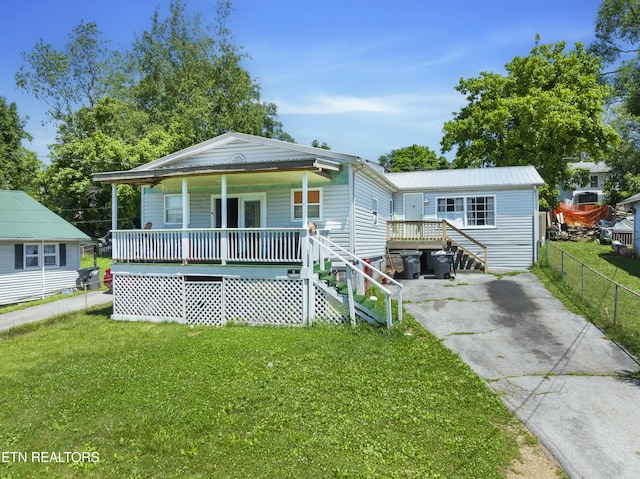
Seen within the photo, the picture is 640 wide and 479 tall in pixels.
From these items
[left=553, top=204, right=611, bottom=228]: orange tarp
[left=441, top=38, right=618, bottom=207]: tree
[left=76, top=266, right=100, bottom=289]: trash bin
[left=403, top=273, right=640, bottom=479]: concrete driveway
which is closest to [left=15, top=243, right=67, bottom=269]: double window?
[left=76, top=266, right=100, bottom=289]: trash bin

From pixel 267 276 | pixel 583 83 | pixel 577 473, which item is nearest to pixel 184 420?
pixel 577 473

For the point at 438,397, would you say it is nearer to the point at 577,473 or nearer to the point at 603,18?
the point at 577,473

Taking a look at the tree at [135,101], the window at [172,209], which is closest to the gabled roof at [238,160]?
the window at [172,209]

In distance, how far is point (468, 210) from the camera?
62.5 feet

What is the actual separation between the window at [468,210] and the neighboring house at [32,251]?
1752cm

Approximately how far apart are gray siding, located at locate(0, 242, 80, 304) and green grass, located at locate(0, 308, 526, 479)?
11.8 metres

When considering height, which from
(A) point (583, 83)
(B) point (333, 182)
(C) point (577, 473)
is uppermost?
(A) point (583, 83)

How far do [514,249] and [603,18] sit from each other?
2568cm

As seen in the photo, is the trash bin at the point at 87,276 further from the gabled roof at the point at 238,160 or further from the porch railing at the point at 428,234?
the porch railing at the point at 428,234

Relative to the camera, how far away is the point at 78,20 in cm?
3856

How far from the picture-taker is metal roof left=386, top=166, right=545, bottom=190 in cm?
→ 1834

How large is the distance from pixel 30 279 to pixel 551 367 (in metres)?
21.1

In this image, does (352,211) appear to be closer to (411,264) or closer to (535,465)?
(411,264)

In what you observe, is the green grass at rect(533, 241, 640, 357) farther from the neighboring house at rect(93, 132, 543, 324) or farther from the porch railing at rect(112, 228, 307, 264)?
the porch railing at rect(112, 228, 307, 264)
